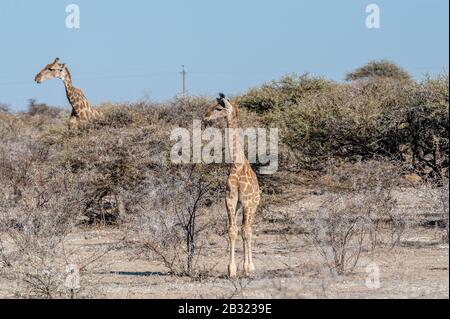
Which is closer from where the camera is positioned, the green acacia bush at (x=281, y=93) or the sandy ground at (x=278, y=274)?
the sandy ground at (x=278, y=274)

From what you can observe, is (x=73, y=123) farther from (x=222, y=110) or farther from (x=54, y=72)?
(x=222, y=110)

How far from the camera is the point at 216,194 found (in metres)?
17.1

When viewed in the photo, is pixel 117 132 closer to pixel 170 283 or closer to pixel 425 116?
pixel 425 116

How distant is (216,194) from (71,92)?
20.5ft

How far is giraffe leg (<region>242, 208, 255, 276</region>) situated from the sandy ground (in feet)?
0.43

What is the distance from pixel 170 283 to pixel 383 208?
13.2ft

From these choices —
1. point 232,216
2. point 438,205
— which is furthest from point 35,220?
point 438,205

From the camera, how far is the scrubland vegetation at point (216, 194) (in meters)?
13.0

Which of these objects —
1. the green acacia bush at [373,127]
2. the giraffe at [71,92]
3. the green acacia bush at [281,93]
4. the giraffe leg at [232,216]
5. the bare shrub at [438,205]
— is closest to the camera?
the giraffe leg at [232,216]

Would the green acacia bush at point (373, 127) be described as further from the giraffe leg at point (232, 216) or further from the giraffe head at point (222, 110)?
the giraffe leg at point (232, 216)

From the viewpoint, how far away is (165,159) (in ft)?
61.7

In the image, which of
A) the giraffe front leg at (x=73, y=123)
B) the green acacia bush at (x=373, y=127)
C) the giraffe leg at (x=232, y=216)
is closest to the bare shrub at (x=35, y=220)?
the giraffe front leg at (x=73, y=123)

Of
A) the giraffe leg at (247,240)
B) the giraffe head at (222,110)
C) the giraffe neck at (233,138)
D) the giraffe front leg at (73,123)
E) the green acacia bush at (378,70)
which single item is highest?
the green acacia bush at (378,70)

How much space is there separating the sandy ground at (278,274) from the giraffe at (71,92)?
17.4ft
